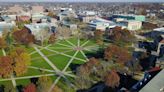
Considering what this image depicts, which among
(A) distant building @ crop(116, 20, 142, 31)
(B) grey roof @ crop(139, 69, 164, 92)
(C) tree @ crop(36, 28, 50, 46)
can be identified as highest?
(B) grey roof @ crop(139, 69, 164, 92)

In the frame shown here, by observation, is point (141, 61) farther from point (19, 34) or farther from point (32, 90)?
point (19, 34)

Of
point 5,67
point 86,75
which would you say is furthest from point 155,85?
point 5,67

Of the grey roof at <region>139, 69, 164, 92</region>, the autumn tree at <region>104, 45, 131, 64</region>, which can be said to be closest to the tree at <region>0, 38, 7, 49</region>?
the autumn tree at <region>104, 45, 131, 64</region>

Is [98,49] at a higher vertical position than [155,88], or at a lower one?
lower

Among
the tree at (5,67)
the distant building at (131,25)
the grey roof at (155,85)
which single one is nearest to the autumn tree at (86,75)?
the grey roof at (155,85)

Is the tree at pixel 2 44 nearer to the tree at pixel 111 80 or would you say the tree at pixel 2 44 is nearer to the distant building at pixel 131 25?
the tree at pixel 111 80

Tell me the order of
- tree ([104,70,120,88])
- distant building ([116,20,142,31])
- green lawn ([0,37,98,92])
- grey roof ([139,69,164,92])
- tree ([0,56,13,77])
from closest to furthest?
grey roof ([139,69,164,92]), tree ([104,70,120,88]), green lawn ([0,37,98,92]), tree ([0,56,13,77]), distant building ([116,20,142,31])

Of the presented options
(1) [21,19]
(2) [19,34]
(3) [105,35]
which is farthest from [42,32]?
(1) [21,19]

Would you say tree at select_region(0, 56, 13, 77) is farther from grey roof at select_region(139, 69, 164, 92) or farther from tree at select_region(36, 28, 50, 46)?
grey roof at select_region(139, 69, 164, 92)

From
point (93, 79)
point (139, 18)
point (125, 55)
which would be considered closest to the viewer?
point (93, 79)

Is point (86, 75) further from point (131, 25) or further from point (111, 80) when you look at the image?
point (131, 25)

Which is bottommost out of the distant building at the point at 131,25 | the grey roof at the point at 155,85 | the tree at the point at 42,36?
the distant building at the point at 131,25
